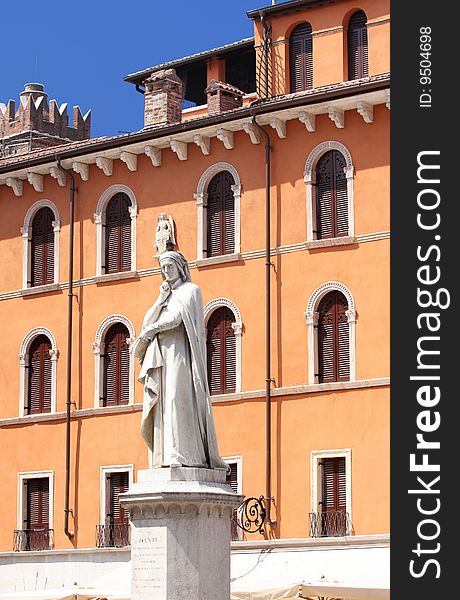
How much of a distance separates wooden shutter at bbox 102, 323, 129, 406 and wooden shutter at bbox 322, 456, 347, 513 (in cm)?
550

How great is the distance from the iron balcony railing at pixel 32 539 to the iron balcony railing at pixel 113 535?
1.39m

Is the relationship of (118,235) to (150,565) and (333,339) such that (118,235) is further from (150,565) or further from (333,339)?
(150,565)

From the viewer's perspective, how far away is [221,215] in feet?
123

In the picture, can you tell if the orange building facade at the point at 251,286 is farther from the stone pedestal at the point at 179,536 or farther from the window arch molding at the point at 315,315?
the stone pedestal at the point at 179,536

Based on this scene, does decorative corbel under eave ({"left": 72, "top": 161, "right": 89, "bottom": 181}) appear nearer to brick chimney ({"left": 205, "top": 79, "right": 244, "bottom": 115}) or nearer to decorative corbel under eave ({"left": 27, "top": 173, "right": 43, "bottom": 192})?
decorative corbel under eave ({"left": 27, "top": 173, "right": 43, "bottom": 192})

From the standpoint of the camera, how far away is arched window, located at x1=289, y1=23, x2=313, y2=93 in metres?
39.4

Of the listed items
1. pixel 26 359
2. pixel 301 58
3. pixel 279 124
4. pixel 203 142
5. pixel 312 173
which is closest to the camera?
pixel 312 173

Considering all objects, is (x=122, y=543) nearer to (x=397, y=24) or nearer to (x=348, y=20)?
(x=348, y=20)

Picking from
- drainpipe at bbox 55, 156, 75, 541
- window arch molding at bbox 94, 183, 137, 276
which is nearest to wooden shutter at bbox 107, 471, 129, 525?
drainpipe at bbox 55, 156, 75, 541

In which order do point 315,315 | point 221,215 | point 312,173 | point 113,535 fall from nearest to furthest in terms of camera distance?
point 315,315 < point 312,173 < point 221,215 < point 113,535

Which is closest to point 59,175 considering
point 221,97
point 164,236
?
point 221,97

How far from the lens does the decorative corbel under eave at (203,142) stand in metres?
37.6

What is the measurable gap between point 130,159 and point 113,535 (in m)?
8.07

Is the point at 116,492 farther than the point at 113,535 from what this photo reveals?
Yes
